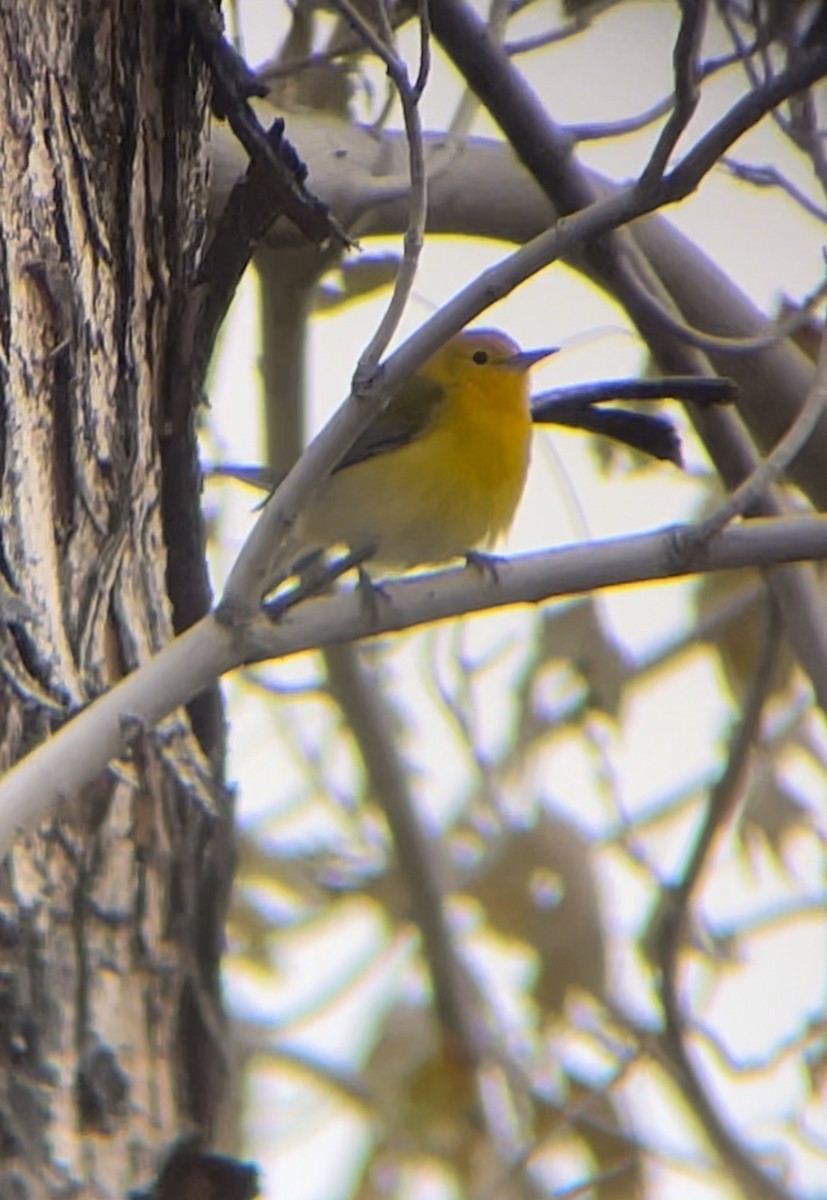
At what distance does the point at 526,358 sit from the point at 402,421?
0.55m

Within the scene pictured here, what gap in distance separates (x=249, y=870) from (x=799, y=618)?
135 inches

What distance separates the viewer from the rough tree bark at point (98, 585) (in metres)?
2.16

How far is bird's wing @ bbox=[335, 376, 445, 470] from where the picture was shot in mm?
4016

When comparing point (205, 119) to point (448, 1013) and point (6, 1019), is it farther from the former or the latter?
point (448, 1013)

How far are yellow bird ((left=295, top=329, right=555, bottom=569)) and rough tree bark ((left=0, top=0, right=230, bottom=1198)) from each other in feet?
4.15

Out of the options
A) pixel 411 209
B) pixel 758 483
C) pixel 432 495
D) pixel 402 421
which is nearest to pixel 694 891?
pixel 432 495

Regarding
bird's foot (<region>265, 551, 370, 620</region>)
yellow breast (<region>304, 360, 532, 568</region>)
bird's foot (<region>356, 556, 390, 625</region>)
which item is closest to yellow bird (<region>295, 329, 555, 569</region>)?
yellow breast (<region>304, 360, 532, 568</region>)

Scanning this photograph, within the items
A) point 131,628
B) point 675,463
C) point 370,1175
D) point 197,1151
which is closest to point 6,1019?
point 197,1151

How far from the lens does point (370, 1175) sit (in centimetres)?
538

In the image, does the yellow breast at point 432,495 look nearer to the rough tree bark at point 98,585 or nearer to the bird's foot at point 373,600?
the rough tree bark at point 98,585

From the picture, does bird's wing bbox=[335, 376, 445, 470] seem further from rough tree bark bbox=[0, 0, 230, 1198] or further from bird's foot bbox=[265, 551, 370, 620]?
bird's foot bbox=[265, 551, 370, 620]

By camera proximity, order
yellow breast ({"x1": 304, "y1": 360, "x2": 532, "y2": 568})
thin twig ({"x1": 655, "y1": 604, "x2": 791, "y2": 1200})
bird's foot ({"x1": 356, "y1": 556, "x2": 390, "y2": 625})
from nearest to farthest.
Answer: bird's foot ({"x1": 356, "y1": 556, "x2": 390, "y2": 625}) → thin twig ({"x1": 655, "y1": 604, "x2": 791, "y2": 1200}) → yellow breast ({"x1": 304, "y1": 360, "x2": 532, "y2": 568})

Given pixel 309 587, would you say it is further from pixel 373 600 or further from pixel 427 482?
pixel 427 482

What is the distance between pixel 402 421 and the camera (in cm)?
420
